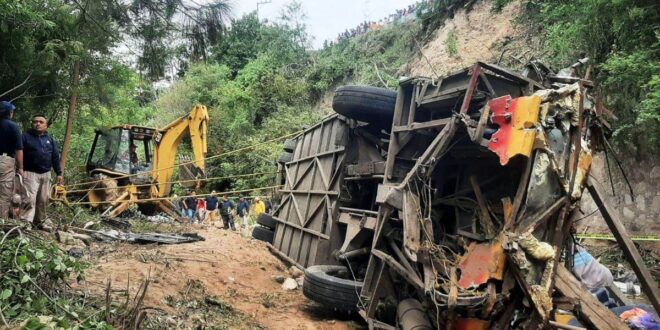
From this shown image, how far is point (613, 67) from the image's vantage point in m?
7.93

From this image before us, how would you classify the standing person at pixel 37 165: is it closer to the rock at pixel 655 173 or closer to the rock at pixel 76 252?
the rock at pixel 76 252

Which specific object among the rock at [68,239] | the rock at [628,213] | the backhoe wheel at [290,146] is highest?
the backhoe wheel at [290,146]

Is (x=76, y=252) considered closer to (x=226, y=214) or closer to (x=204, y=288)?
(x=204, y=288)

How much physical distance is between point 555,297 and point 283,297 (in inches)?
154

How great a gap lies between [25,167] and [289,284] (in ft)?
12.8

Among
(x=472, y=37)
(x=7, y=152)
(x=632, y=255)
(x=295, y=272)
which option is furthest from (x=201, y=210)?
(x=632, y=255)

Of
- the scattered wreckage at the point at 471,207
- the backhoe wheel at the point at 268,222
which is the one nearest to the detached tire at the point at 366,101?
the scattered wreckage at the point at 471,207

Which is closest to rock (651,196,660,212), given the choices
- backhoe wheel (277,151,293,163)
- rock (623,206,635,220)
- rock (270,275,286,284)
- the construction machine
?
rock (623,206,635,220)

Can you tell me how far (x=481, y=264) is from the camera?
407cm

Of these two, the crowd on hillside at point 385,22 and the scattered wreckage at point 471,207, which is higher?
the crowd on hillside at point 385,22

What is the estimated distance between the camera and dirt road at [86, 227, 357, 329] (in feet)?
15.4

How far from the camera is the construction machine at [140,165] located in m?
11.5

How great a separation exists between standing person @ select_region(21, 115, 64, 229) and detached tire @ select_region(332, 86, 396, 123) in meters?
3.77

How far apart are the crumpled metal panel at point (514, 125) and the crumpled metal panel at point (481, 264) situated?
30.4 inches
